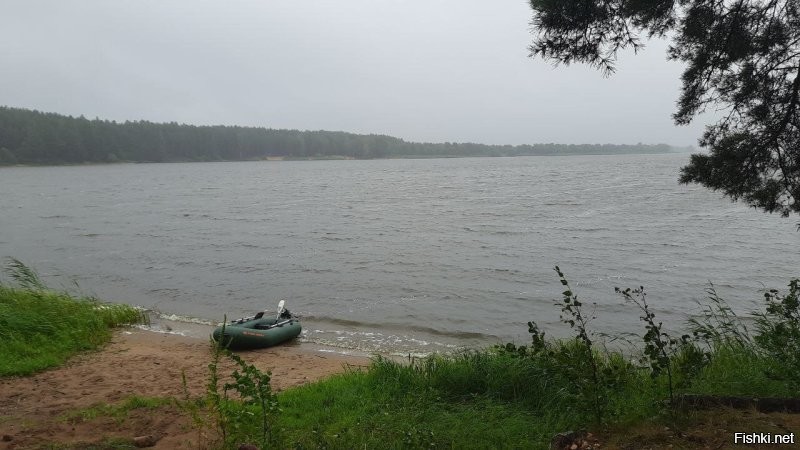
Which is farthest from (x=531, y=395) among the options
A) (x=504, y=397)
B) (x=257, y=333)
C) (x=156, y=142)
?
(x=156, y=142)

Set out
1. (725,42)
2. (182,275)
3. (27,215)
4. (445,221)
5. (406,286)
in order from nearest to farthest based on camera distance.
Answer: (725,42) < (406,286) < (182,275) < (445,221) < (27,215)

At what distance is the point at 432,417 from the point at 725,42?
416 cm

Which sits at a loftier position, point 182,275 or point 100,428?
point 100,428

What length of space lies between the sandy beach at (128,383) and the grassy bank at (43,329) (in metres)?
0.25

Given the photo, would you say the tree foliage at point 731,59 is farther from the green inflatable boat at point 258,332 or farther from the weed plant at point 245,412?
the green inflatable boat at point 258,332

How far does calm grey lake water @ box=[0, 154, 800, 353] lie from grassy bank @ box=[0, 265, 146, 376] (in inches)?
121

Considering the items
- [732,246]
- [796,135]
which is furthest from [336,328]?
[732,246]

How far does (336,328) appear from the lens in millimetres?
11781

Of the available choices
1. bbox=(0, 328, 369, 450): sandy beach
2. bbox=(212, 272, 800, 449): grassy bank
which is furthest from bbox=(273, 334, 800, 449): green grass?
bbox=(0, 328, 369, 450): sandy beach

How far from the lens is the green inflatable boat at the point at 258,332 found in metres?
10.0

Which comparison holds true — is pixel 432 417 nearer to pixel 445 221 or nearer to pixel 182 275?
pixel 182 275

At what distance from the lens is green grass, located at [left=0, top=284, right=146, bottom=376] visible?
7.39 m

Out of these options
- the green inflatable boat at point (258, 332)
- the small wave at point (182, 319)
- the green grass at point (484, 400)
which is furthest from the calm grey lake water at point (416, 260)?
the green grass at point (484, 400)

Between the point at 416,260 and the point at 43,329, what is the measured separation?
1188cm
